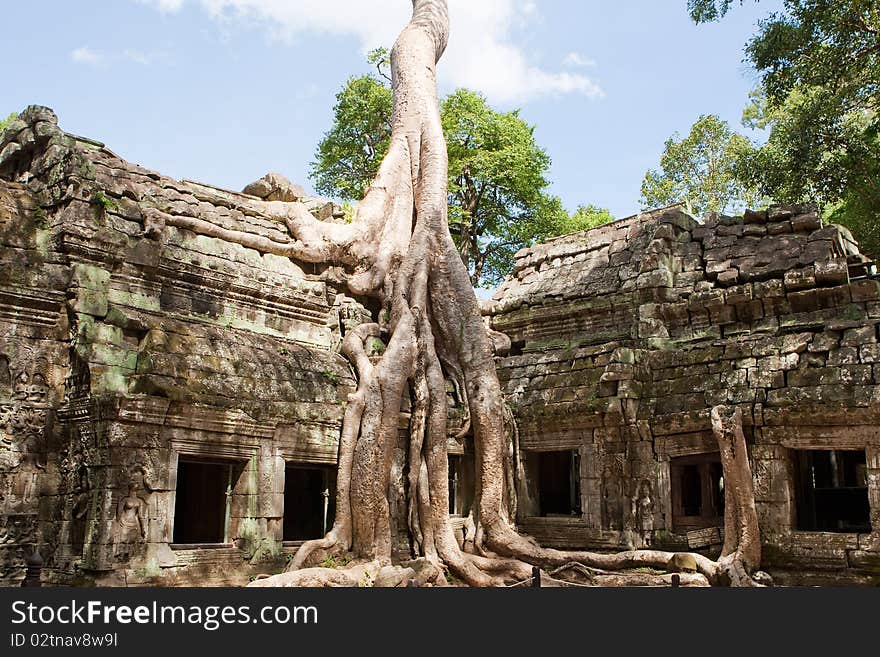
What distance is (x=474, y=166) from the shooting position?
70.4 feet

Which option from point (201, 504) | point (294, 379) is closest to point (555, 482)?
point (294, 379)

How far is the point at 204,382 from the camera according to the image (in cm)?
845

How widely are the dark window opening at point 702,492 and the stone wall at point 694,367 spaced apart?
11cm

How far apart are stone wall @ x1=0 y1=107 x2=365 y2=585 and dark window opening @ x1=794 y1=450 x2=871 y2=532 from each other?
5129 millimetres

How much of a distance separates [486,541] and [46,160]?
6356 millimetres

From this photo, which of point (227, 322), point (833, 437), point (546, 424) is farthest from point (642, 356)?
point (227, 322)

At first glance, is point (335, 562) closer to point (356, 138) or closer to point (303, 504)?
point (303, 504)

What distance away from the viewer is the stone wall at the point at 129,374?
25.4ft

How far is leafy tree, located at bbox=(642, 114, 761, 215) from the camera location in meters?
23.5

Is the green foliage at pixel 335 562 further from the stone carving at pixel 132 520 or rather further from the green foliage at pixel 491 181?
the green foliage at pixel 491 181

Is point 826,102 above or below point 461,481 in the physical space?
above

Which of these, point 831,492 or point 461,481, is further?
point 831,492

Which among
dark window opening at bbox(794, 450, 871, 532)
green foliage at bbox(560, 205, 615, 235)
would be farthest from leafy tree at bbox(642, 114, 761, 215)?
dark window opening at bbox(794, 450, 871, 532)

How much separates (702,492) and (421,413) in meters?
3.42
